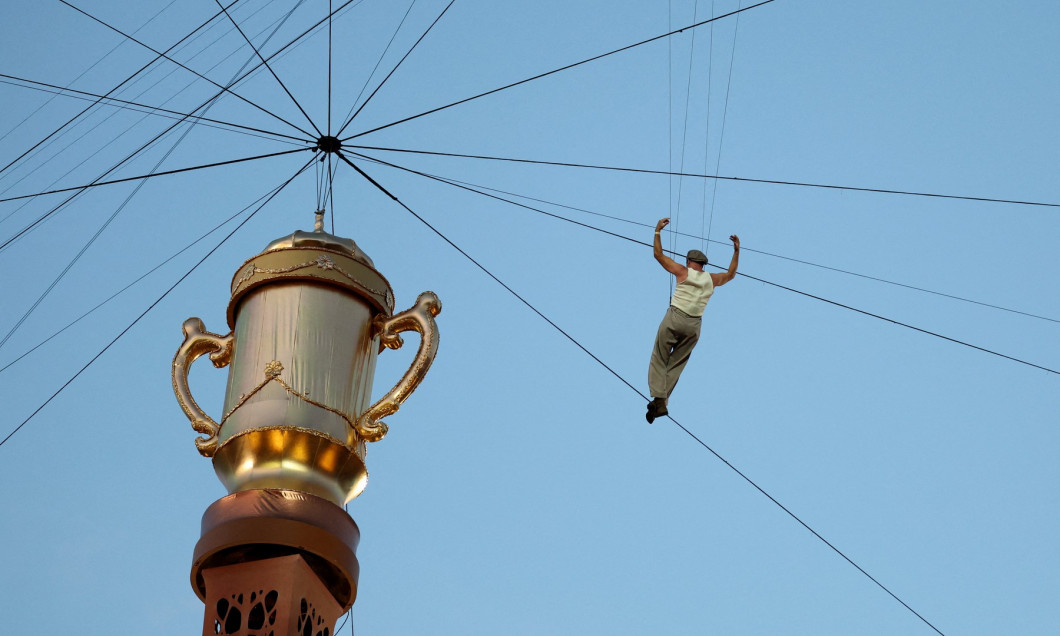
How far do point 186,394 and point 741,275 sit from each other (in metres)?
5.00

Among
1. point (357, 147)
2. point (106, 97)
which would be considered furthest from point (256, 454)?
point (106, 97)

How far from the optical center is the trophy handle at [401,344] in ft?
25.4

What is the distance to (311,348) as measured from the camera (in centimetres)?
785

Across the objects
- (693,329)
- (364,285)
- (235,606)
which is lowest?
(235,606)

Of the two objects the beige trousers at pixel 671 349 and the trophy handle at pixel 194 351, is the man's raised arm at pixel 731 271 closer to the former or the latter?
the beige trousers at pixel 671 349

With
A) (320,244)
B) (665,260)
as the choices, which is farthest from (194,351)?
(665,260)

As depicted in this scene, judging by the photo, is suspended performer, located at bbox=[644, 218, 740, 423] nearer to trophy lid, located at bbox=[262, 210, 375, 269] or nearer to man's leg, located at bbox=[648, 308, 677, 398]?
man's leg, located at bbox=[648, 308, 677, 398]

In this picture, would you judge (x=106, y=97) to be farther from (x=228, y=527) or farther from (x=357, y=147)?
(x=228, y=527)

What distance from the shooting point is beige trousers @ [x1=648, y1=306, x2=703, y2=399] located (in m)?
11.6

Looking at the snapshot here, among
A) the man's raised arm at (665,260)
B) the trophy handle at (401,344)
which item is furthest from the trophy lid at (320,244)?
the man's raised arm at (665,260)

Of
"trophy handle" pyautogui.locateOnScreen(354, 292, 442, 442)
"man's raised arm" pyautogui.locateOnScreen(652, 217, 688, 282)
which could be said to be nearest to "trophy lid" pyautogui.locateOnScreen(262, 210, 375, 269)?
"trophy handle" pyautogui.locateOnScreen(354, 292, 442, 442)

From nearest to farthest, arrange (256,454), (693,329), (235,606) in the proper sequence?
(235,606) < (256,454) < (693,329)

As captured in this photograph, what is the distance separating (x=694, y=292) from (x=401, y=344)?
378cm

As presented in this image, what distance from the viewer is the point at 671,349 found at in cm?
1179
